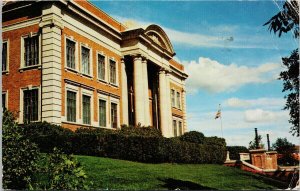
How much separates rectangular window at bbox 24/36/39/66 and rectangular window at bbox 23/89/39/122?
4.91 feet

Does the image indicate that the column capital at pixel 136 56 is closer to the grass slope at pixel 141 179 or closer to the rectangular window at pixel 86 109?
the rectangular window at pixel 86 109

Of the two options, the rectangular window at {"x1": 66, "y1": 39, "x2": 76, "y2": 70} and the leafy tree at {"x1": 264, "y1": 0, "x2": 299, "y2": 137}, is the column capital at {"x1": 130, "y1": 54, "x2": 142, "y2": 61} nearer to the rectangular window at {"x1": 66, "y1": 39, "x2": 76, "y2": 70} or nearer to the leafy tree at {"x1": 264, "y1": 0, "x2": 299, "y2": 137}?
the rectangular window at {"x1": 66, "y1": 39, "x2": 76, "y2": 70}

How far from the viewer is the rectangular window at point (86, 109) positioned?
69.3 ft

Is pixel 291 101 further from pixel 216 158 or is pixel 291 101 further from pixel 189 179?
pixel 216 158

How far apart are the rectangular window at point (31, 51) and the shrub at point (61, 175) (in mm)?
10963

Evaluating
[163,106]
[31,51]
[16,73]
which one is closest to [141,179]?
[16,73]

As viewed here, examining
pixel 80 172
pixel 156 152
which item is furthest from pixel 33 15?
pixel 80 172

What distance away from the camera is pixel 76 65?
2069 centimetres

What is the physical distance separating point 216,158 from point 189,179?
12571 mm

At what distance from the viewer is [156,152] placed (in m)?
16.8

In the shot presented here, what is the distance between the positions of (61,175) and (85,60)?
1431 centimetres

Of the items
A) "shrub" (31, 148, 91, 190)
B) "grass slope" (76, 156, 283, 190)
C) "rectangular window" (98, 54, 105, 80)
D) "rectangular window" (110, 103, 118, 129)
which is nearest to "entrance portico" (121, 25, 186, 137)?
"rectangular window" (110, 103, 118, 129)

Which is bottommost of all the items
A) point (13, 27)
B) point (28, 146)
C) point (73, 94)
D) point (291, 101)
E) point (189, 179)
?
point (189, 179)

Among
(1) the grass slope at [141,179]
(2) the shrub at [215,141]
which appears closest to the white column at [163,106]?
(2) the shrub at [215,141]
